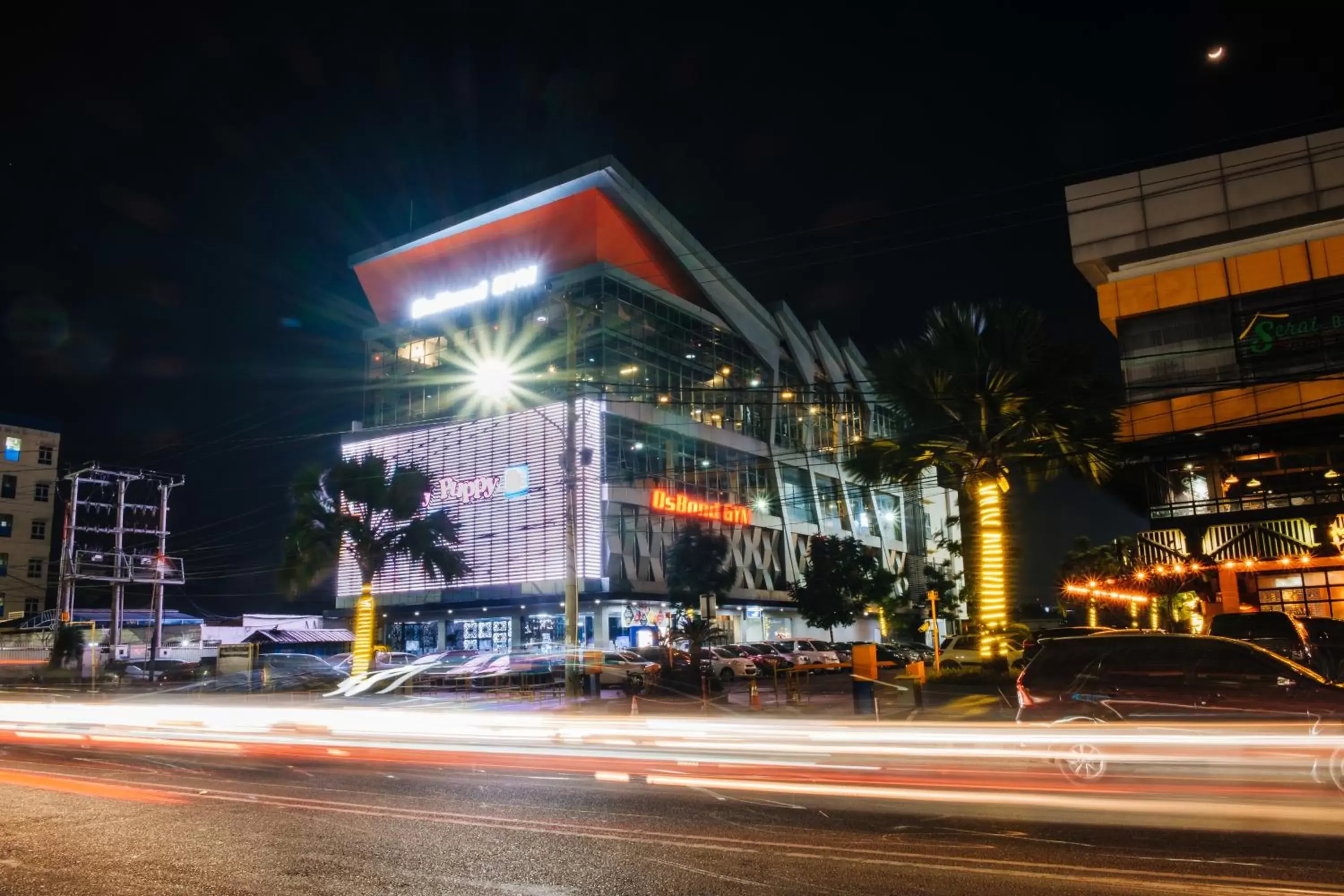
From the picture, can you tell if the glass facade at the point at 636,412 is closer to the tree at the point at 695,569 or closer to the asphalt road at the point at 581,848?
the tree at the point at 695,569

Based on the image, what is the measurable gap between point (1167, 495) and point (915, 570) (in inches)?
2029

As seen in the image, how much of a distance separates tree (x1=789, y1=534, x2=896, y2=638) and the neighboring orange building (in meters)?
22.7

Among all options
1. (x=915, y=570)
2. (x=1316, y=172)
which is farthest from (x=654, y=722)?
(x=915, y=570)

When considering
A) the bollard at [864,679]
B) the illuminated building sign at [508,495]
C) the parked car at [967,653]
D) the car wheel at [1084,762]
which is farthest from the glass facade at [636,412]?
the car wheel at [1084,762]

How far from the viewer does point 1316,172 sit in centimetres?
3531

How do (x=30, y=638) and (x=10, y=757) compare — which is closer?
(x=10, y=757)

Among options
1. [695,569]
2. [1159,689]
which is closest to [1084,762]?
[1159,689]

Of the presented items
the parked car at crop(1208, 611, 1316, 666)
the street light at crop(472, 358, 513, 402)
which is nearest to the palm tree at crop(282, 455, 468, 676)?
the street light at crop(472, 358, 513, 402)

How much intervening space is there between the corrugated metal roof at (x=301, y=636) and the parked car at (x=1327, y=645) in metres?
50.4

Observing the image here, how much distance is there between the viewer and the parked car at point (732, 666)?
118 feet

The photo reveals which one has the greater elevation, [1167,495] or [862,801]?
[1167,495]

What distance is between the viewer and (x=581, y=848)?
817cm

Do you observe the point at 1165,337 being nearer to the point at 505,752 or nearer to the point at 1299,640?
the point at 1299,640

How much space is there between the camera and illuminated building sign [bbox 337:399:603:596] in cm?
5353
